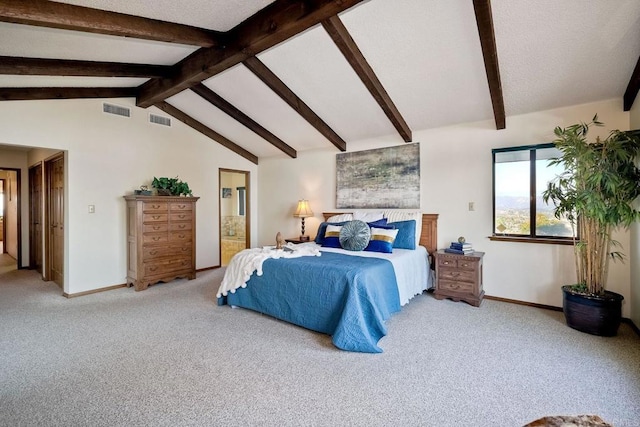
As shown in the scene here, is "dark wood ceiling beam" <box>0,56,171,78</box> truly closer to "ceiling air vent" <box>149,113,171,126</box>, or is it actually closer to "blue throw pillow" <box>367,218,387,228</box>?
"ceiling air vent" <box>149,113,171,126</box>

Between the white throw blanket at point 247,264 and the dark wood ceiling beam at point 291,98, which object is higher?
the dark wood ceiling beam at point 291,98

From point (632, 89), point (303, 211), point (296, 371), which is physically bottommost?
point (296, 371)

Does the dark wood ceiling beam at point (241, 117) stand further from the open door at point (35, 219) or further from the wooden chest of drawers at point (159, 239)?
the open door at point (35, 219)

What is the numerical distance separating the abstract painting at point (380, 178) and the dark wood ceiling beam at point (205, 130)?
2122 millimetres

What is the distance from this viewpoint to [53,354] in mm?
2510

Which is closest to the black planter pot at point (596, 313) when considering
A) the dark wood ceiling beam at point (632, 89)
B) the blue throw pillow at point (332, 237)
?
the dark wood ceiling beam at point (632, 89)

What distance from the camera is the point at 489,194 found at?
13.0ft

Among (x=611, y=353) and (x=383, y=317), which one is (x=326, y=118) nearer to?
(x=383, y=317)

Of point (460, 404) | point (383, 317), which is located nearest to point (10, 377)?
point (383, 317)

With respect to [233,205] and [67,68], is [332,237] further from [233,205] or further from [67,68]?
[233,205]

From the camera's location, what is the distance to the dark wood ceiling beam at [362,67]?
9.03 ft

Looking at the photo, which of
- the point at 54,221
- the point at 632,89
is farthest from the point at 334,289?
the point at 54,221

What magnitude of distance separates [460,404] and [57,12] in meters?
3.88

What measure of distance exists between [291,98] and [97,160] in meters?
2.92
